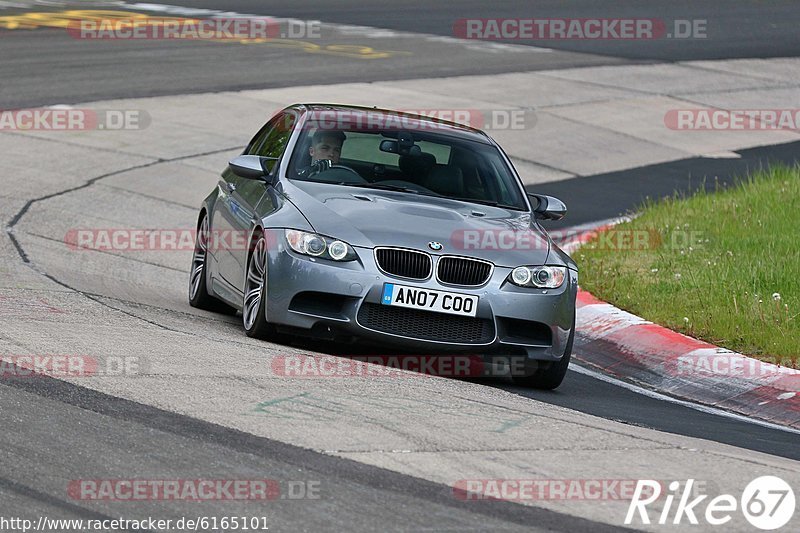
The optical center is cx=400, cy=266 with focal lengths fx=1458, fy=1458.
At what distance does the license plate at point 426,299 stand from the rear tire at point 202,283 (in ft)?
8.26

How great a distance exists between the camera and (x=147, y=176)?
16.0m

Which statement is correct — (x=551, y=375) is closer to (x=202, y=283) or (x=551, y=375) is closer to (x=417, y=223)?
(x=417, y=223)

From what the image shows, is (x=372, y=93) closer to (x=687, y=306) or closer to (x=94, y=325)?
(x=687, y=306)

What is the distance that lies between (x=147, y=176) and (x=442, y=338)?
8.45 m

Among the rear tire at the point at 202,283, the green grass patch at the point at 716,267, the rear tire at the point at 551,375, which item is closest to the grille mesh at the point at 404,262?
the rear tire at the point at 551,375

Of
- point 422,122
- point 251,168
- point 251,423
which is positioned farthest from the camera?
point 422,122

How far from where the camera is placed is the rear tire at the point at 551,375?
28.2ft

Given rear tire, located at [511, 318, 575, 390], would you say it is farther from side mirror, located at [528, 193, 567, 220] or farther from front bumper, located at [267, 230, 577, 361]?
side mirror, located at [528, 193, 567, 220]

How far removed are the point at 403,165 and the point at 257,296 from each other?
4.91 ft

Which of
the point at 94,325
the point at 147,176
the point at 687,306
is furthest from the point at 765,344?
the point at 147,176

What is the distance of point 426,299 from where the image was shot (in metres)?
8.20

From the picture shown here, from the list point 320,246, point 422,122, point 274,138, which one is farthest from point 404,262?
point 274,138

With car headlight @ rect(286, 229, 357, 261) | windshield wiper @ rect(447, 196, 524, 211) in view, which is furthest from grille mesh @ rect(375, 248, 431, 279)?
windshield wiper @ rect(447, 196, 524, 211)

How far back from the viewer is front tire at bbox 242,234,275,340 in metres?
8.52
